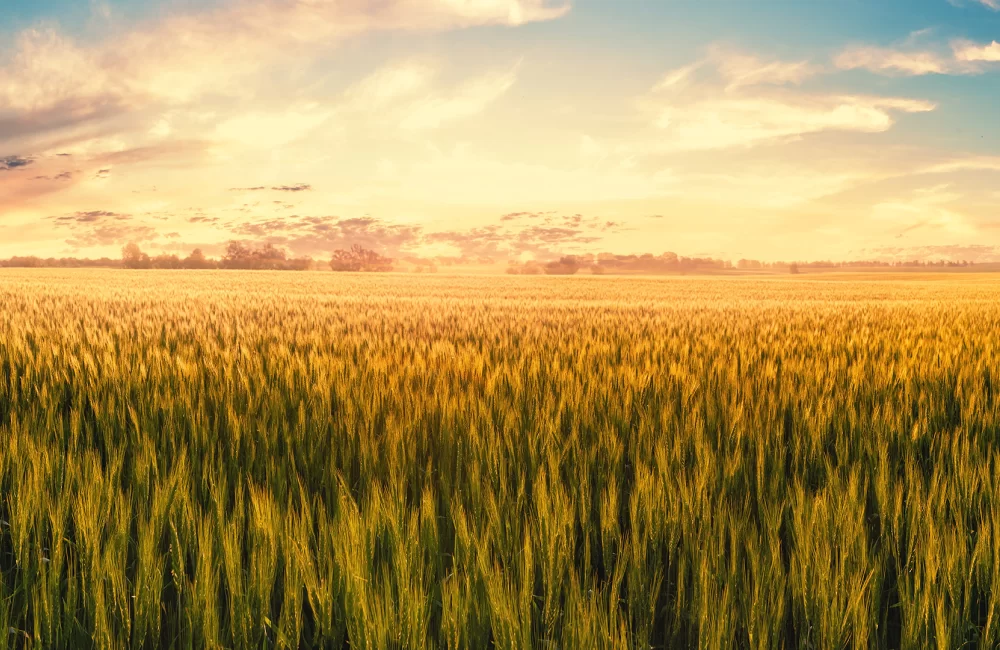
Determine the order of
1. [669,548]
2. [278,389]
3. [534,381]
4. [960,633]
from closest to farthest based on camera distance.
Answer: [960,633], [669,548], [278,389], [534,381]

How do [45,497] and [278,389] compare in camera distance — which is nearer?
[45,497]

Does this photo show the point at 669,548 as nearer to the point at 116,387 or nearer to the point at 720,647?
the point at 720,647

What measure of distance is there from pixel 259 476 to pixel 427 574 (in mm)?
1244

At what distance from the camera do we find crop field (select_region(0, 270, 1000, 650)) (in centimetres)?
154

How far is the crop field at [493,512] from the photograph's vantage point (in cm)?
154

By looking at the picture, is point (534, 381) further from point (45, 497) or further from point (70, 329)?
point (70, 329)

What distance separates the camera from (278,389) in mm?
3926

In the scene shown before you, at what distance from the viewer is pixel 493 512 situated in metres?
1.92

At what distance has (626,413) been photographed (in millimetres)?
3438

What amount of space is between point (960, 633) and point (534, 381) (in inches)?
116

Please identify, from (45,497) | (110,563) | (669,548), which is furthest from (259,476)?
(669,548)

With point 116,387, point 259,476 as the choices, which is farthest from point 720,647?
point 116,387

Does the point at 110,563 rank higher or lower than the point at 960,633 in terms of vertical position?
higher

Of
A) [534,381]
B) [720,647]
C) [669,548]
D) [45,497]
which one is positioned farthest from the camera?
[534,381]
